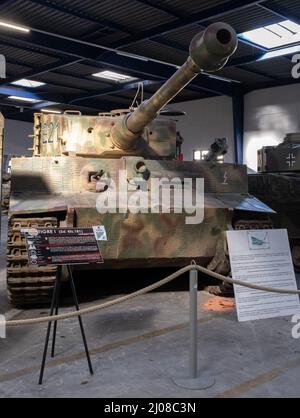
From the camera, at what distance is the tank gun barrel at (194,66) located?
4.73m

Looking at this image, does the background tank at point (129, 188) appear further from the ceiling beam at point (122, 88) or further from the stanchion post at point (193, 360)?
the ceiling beam at point (122, 88)

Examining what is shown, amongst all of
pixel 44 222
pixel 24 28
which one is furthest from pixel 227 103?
pixel 44 222

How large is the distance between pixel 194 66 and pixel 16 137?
79.4ft

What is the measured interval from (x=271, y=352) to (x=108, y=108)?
22.1 metres

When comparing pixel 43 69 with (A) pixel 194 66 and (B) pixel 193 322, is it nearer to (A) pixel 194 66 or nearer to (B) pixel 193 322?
(A) pixel 194 66

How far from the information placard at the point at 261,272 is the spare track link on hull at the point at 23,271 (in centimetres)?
222

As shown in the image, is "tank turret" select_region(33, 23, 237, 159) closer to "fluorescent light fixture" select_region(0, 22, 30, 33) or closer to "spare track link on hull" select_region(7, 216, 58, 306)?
"spare track link on hull" select_region(7, 216, 58, 306)

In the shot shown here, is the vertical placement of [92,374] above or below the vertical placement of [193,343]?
below

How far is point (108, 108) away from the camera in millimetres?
25797

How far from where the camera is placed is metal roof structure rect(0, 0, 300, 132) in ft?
40.3

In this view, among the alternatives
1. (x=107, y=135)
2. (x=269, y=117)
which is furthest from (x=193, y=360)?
(x=269, y=117)

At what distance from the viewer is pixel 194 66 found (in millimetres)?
5238

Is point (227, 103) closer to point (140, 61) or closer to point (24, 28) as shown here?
point (140, 61)
